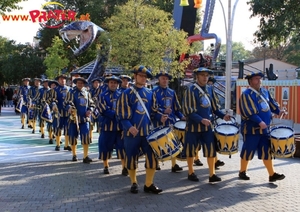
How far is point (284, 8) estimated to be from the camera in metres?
22.3

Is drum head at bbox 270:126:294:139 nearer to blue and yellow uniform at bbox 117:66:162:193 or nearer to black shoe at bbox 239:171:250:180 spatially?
black shoe at bbox 239:171:250:180

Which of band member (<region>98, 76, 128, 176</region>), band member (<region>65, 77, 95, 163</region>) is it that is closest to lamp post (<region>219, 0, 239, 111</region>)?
band member (<region>65, 77, 95, 163</region>)

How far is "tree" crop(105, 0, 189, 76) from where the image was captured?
13.7m

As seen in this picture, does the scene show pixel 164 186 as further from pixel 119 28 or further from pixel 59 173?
pixel 119 28

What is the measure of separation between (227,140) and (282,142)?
89 centimetres

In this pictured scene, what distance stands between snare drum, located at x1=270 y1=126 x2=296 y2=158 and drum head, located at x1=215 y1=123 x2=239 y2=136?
2.01 feet

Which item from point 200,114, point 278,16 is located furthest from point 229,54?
point 200,114

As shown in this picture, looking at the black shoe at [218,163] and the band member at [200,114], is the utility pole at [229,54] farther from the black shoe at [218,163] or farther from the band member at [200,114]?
the band member at [200,114]

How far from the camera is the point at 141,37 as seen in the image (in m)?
13.7

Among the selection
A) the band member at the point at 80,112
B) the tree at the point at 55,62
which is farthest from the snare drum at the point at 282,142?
the tree at the point at 55,62

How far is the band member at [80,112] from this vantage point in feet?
29.9

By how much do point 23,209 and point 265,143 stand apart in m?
4.09

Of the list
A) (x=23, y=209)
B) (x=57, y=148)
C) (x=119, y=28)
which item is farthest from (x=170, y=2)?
(x=23, y=209)

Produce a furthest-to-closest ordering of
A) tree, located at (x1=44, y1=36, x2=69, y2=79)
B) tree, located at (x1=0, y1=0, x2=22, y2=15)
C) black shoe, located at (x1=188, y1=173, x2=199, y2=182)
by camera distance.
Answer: tree, located at (x1=44, y1=36, x2=69, y2=79)
tree, located at (x1=0, y1=0, x2=22, y2=15)
black shoe, located at (x1=188, y1=173, x2=199, y2=182)
